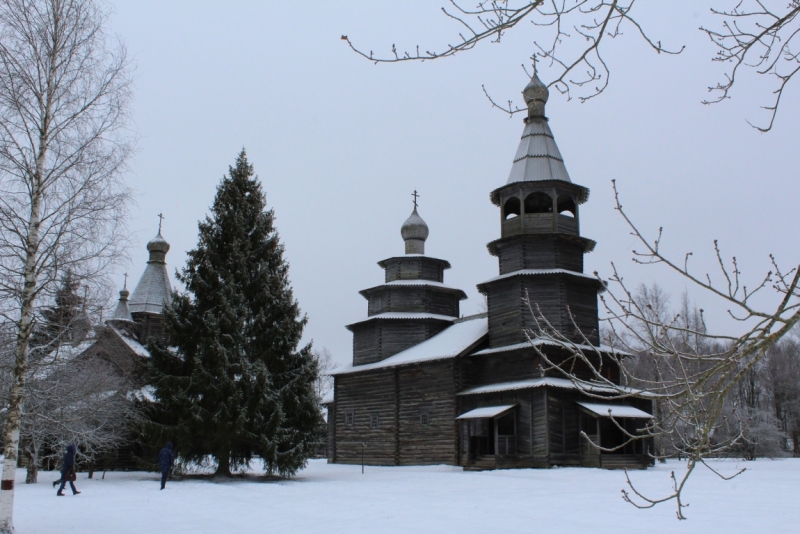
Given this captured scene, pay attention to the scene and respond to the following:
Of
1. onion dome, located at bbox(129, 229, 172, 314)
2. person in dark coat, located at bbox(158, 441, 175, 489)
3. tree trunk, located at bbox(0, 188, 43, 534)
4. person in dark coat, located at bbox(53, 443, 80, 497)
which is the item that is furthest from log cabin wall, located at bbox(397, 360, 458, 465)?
tree trunk, located at bbox(0, 188, 43, 534)

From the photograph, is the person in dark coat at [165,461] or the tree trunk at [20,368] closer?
the tree trunk at [20,368]

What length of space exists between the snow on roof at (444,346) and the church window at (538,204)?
5.65 meters

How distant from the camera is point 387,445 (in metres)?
30.9

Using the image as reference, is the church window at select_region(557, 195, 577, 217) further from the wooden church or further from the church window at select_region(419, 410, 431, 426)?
the church window at select_region(419, 410, 431, 426)

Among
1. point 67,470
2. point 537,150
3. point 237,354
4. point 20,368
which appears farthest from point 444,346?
point 20,368

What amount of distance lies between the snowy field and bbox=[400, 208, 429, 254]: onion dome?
57.5ft

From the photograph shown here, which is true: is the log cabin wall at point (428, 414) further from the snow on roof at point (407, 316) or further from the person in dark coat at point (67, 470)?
the person in dark coat at point (67, 470)

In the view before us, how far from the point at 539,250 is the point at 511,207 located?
3141 mm

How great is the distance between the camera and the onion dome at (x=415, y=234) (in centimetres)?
3722

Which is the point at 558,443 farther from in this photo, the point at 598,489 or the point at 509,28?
the point at 509,28

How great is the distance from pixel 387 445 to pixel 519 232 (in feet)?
37.4

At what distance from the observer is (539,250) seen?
28.2 meters

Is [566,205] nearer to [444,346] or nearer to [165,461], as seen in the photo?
[444,346]

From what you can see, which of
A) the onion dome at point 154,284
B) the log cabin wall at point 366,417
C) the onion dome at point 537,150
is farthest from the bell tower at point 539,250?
the onion dome at point 154,284
